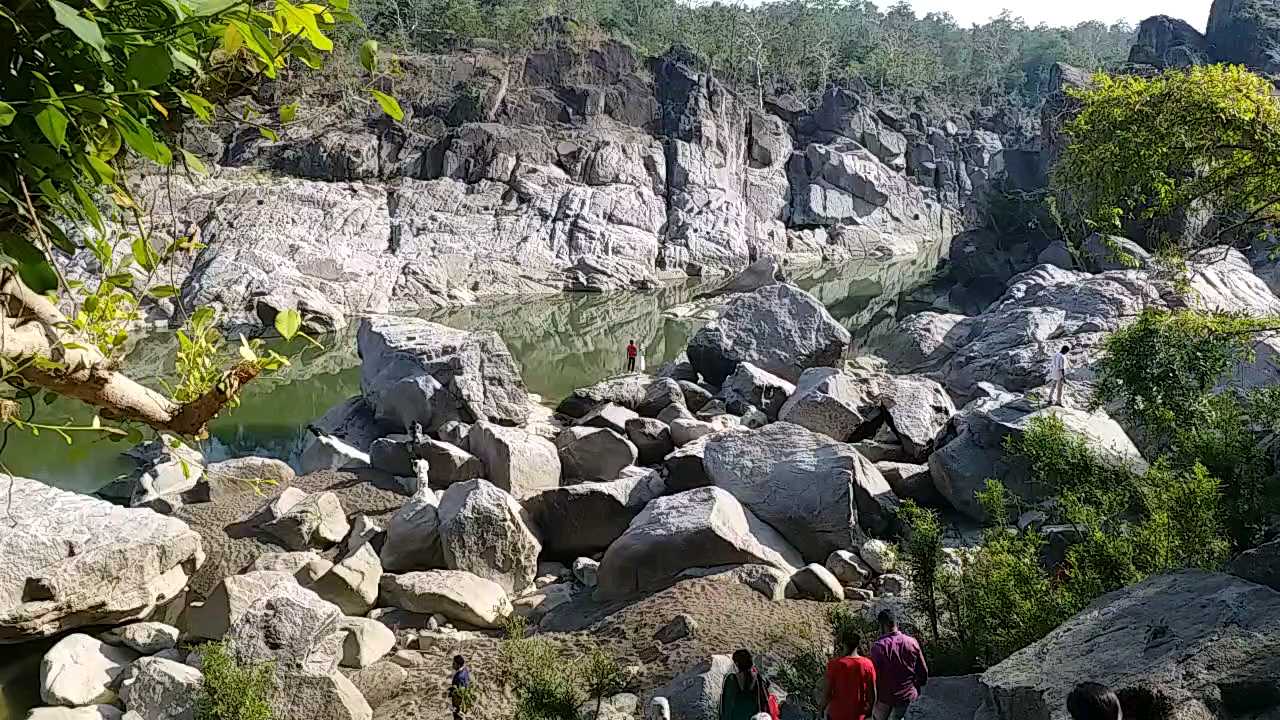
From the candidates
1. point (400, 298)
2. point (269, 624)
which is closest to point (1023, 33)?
point (400, 298)

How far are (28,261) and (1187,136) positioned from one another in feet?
22.8

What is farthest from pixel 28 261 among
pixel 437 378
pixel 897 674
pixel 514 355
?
pixel 514 355

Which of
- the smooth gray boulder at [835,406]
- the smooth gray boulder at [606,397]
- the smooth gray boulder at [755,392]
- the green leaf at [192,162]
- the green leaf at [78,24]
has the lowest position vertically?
the smooth gray boulder at [606,397]

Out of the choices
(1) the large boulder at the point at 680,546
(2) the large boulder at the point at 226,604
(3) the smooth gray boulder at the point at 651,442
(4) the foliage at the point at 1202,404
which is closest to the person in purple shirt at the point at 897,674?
(4) the foliage at the point at 1202,404

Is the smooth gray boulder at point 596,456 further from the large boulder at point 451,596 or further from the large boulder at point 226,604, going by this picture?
the large boulder at point 226,604

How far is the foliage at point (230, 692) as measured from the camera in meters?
5.84

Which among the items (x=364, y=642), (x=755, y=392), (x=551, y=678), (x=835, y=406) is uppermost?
(x=551, y=678)

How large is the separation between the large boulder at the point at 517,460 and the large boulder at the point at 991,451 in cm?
535

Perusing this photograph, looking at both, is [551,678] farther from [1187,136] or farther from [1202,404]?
[1202,404]

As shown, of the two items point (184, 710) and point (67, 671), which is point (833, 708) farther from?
point (67, 671)

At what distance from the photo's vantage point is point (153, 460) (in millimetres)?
13094

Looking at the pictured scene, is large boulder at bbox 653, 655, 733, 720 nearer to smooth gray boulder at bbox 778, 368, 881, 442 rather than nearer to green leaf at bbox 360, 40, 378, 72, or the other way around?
green leaf at bbox 360, 40, 378, 72

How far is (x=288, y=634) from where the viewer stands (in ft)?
24.5

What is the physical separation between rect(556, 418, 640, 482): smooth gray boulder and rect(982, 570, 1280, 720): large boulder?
8482 mm
